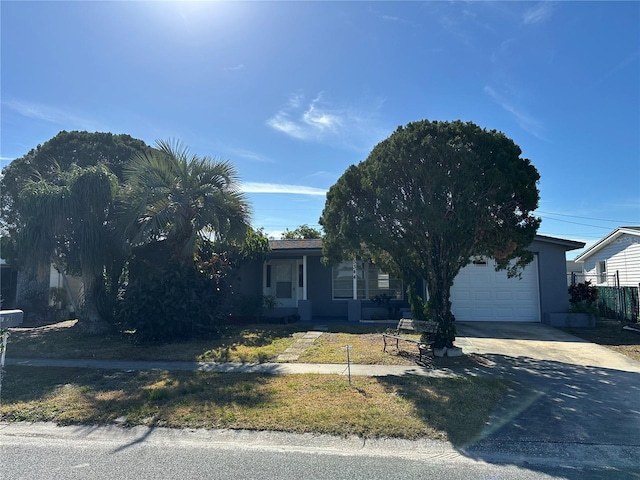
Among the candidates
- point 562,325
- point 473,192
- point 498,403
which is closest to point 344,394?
point 498,403

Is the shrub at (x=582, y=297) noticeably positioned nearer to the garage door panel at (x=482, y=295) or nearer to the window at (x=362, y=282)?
the garage door panel at (x=482, y=295)

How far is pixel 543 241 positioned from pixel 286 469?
13.9 meters

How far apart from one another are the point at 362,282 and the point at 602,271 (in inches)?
511

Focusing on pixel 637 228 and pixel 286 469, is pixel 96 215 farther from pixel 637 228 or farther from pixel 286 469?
pixel 637 228

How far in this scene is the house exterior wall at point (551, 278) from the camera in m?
15.2

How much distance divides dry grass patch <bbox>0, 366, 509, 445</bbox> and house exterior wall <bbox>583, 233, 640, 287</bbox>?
48.7 feet

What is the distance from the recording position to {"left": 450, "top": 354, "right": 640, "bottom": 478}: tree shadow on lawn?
15.7 ft

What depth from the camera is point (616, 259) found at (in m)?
19.8

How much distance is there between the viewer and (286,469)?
169 inches

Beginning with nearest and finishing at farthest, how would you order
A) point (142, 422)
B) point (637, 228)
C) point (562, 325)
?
point (142, 422) → point (562, 325) → point (637, 228)

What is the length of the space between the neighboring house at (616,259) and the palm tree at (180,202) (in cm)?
1567

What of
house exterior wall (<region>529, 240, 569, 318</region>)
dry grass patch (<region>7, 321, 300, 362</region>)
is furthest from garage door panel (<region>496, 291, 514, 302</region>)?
dry grass patch (<region>7, 321, 300, 362</region>)

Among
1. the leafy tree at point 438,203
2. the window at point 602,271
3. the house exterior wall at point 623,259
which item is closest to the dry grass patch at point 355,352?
the leafy tree at point 438,203

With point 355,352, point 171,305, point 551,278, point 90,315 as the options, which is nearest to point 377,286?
point 551,278
